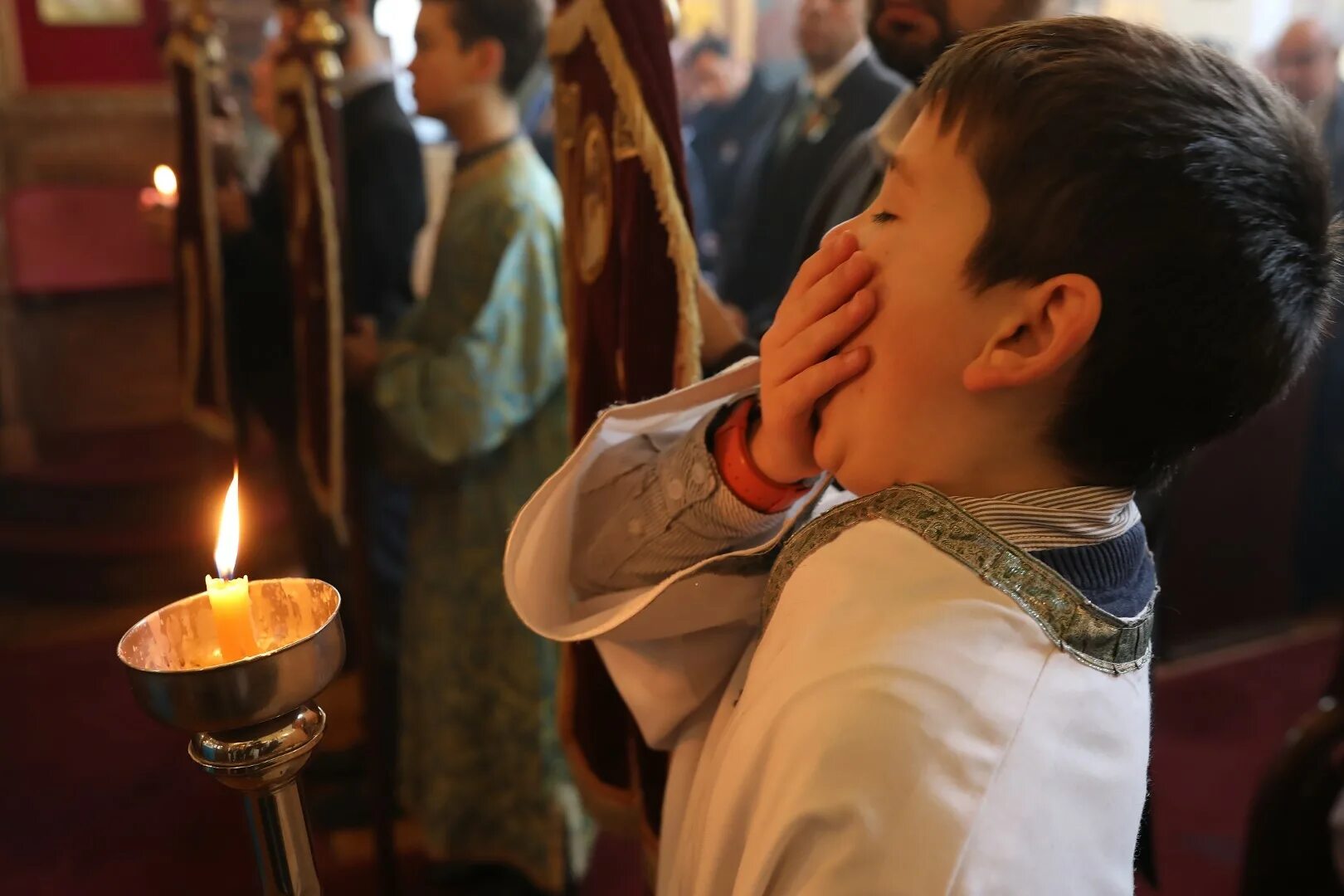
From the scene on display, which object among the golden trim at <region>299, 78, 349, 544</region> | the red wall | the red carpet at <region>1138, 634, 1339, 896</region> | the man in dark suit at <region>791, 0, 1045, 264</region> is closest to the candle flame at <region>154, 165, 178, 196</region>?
the golden trim at <region>299, 78, 349, 544</region>

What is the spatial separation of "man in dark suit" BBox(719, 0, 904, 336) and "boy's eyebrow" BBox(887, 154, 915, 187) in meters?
1.01

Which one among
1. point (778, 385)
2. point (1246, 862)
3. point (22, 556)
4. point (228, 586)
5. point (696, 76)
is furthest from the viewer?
point (696, 76)

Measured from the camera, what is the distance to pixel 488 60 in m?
1.44

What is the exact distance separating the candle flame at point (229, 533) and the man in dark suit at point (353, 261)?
105cm

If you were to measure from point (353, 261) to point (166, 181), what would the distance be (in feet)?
1.27

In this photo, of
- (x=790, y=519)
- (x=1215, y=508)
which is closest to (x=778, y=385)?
(x=790, y=519)

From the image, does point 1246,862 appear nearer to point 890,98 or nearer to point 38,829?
point 890,98

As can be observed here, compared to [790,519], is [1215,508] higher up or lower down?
lower down

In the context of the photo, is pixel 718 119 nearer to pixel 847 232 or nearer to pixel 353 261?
pixel 353 261

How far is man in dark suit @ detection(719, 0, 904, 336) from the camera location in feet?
5.62

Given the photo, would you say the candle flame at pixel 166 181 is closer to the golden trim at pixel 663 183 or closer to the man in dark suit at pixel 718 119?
the golden trim at pixel 663 183

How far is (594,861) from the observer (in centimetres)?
179

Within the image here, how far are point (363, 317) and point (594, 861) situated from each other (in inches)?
39.4

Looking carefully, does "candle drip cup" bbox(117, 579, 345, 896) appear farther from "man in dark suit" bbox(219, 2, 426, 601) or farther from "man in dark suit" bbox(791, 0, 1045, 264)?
"man in dark suit" bbox(219, 2, 426, 601)
